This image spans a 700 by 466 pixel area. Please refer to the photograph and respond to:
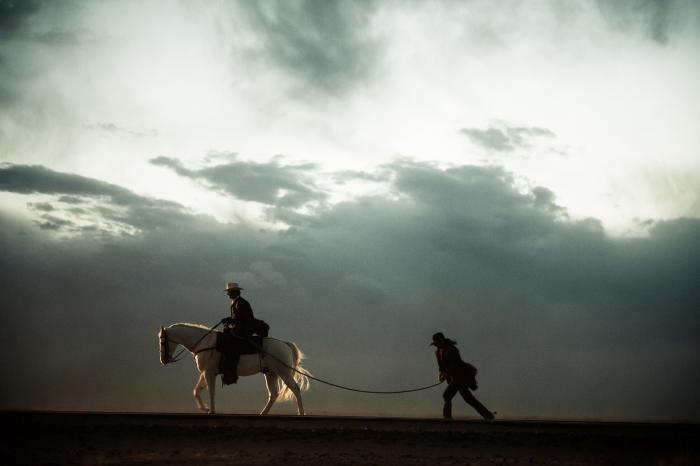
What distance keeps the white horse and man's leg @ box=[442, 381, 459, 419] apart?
3897 mm

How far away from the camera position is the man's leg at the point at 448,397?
1859 cm

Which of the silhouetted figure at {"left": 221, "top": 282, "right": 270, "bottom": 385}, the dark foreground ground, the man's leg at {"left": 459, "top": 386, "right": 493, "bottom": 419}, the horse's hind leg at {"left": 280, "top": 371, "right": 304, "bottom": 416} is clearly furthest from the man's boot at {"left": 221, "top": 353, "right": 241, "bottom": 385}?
the man's leg at {"left": 459, "top": 386, "right": 493, "bottom": 419}

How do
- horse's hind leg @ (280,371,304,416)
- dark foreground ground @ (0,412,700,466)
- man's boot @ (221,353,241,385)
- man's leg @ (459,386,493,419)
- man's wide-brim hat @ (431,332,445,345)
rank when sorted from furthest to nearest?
1. horse's hind leg @ (280,371,304,416)
2. man's boot @ (221,353,241,385)
3. man's wide-brim hat @ (431,332,445,345)
4. man's leg @ (459,386,493,419)
5. dark foreground ground @ (0,412,700,466)

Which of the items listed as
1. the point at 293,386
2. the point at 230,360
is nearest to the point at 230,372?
the point at 230,360

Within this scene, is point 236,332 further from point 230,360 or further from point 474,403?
point 474,403

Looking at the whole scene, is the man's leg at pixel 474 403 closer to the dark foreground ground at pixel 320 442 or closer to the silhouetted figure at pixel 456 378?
the silhouetted figure at pixel 456 378

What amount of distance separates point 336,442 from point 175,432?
10.5 feet

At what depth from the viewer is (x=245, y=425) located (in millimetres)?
14602

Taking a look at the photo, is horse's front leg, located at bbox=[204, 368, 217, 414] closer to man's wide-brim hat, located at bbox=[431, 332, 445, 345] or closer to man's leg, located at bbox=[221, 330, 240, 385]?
man's leg, located at bbox=[221, 330, 240, 385]

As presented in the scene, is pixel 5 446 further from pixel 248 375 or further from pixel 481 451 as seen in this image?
pixel 481 451

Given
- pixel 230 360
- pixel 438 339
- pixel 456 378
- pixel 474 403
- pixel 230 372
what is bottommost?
pixel 474 403

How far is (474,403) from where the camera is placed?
18469mm

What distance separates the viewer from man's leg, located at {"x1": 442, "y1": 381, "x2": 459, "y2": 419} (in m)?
18.6

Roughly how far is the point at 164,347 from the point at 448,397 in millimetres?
8006
